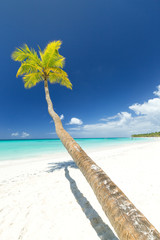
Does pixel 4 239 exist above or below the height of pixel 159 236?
below

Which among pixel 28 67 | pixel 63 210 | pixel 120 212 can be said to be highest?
pixel 28 67

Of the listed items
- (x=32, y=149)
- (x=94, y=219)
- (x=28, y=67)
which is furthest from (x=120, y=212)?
(x=32, y=149)

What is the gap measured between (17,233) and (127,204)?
2429mm

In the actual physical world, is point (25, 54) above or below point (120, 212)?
above

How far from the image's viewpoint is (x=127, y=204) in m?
1.29

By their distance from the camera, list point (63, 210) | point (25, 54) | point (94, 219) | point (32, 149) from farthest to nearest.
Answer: point (32, 149) → point (25, 54) → point (63, 210) → point (94, 219)

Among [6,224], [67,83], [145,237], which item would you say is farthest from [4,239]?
[67,83]

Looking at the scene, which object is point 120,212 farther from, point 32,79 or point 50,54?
point 32,79

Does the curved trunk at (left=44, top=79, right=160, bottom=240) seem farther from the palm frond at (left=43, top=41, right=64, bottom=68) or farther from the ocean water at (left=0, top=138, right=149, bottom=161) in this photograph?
the ocean water at (left=0, top=138, right=149, bottom=161)

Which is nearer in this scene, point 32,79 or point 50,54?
point 50,54

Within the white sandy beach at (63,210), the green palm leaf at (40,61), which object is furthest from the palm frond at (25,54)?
the white sandy beach at (63,210)

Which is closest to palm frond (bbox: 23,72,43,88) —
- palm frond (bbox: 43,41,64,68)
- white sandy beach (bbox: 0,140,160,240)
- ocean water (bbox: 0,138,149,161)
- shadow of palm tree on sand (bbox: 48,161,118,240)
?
palm frond (bbox: 43,41,64,68)

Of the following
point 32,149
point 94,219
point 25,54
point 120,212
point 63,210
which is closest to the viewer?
point 120,212

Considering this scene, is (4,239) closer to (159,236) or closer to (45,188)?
(45,188)
